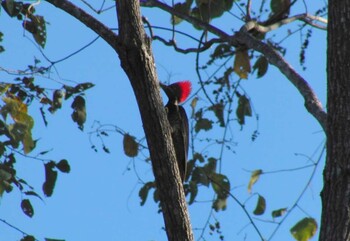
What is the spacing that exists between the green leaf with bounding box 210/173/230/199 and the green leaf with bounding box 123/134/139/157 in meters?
Result: 0.45

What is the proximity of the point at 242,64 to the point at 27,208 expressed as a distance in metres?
1.39

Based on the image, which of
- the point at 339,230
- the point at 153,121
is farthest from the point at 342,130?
the point at 153,121

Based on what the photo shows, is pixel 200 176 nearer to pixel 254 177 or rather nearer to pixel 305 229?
pixel 254 177

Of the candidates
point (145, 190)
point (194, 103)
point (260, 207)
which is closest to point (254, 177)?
point (260, 207)

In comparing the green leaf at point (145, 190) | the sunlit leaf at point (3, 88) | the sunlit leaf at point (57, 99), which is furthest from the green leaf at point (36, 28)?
the green leaf at point (145, 190)

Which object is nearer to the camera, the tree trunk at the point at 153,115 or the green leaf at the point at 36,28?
the tree trunk at the point at 153,115

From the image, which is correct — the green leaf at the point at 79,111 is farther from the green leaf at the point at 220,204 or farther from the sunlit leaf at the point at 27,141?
the green leaf at the point at 220,204

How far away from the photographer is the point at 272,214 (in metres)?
3.57

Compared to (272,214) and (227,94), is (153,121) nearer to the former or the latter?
(272,214)

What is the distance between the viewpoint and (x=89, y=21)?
3.60 m

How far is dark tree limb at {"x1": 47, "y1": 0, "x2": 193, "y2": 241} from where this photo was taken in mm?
3125

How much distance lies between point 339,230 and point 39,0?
82.9 inches

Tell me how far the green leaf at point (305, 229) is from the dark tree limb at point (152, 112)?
0.47 meters

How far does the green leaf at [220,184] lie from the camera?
14.8ft
